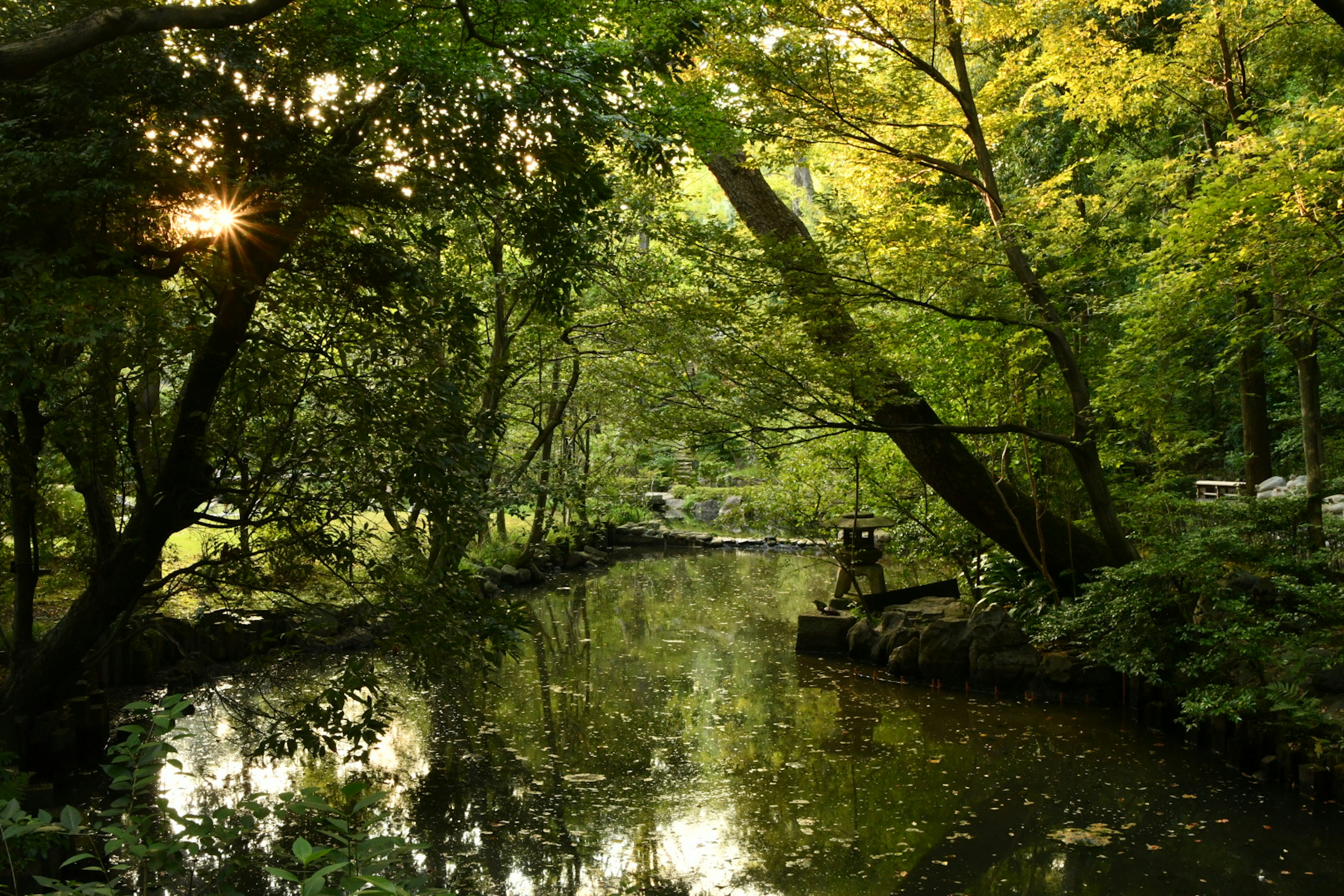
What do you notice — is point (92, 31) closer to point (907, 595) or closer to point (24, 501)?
point (24, 501)

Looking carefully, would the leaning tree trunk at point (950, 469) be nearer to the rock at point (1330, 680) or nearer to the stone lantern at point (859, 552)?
the stone lantern at point (859, 552)

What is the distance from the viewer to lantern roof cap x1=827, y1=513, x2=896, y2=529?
11172 mm

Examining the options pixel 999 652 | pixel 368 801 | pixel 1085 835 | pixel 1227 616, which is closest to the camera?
pixel 368 801

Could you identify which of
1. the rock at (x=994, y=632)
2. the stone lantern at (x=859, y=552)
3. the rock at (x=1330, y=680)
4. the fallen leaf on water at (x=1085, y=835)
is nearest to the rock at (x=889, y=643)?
the rock at (x=994, y=632)

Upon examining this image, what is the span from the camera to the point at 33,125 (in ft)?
14.1

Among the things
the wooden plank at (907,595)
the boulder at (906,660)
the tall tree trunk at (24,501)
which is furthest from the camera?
the wooden plank at (907,595)

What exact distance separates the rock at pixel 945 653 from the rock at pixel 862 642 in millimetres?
807

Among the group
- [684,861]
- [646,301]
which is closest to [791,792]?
[684,861]

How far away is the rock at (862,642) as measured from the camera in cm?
1047

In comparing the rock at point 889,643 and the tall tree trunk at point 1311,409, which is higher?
the tall tree trunk at point 1311,409


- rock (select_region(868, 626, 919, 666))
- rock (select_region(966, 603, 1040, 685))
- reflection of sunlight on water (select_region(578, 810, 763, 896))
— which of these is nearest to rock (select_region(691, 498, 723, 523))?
rock (select_region(868, 626, 919, 666))

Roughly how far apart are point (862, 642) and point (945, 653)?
1.13 m

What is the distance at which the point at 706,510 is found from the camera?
27094mm

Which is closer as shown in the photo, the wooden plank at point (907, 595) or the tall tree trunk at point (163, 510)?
the tall tree trunk at point (163, 510)
